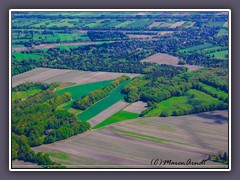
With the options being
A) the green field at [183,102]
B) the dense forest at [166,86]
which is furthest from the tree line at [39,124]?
the green field at [183,102]

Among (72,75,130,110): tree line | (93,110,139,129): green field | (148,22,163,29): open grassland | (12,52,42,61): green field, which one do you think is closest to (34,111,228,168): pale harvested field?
(93,110,139,129): green field

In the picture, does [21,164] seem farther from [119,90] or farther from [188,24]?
[188,24]

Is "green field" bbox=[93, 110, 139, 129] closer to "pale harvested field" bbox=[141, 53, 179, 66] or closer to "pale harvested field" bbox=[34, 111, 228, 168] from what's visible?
"pale harvested field" bbox=[34, 111, 228, 168]

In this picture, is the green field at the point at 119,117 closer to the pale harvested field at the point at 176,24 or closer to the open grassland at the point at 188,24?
the pale harvested field at the point at 176,24

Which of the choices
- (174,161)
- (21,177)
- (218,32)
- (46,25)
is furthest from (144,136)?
(46,25)
